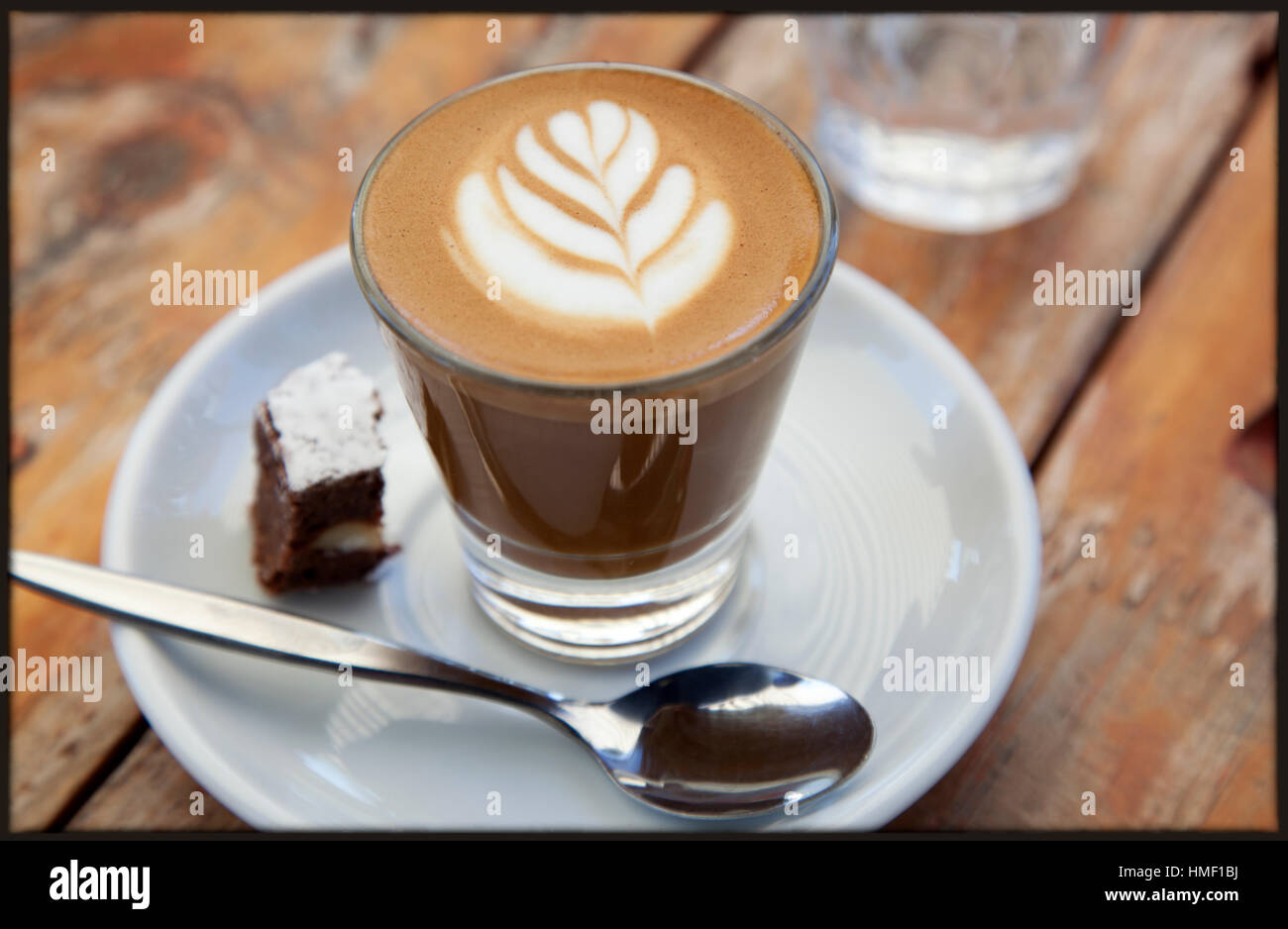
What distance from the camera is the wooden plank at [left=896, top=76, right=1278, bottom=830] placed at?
1.32 meters

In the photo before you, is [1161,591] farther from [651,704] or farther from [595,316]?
[595,316]

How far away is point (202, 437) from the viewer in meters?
Answer: 1.47

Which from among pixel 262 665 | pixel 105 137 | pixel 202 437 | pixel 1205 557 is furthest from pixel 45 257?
pixel 1205 557

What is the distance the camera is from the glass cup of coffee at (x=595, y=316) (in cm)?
106

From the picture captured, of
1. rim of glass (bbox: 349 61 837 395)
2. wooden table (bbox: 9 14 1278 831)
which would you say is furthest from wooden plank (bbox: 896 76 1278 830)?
rim of glass (bbox: 349 61 837 395)

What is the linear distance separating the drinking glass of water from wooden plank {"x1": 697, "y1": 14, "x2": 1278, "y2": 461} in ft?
0.13

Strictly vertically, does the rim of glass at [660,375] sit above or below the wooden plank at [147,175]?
below

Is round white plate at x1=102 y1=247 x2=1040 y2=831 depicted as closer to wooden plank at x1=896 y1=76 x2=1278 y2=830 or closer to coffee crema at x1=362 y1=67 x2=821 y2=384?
wooden plank at x1=896 y1=76 x2=1278 y2=830

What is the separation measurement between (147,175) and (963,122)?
1259mm

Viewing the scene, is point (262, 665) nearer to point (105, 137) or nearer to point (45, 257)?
point (45, 257)

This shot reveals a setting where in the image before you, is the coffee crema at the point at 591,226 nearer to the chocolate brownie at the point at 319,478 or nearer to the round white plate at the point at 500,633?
the chocolate brownie at the point at 319,478

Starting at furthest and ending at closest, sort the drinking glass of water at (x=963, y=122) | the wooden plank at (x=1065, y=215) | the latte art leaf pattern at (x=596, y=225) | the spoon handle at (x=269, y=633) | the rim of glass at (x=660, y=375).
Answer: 1. the drinking glass of water at (x=963, y=122)
2. the wooden plank at (x=1065, y=215)
3. the spoon handle at (x=269, y=633)
4. the latte art leaf pattern at (x=596, y=225)
5. the rim of glass at (x=660, y=375)

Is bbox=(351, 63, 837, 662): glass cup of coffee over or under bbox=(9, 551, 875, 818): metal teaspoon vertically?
over

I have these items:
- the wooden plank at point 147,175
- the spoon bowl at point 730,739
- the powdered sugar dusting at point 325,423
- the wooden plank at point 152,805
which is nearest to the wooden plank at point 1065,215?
the wooden plank at point 147,175
